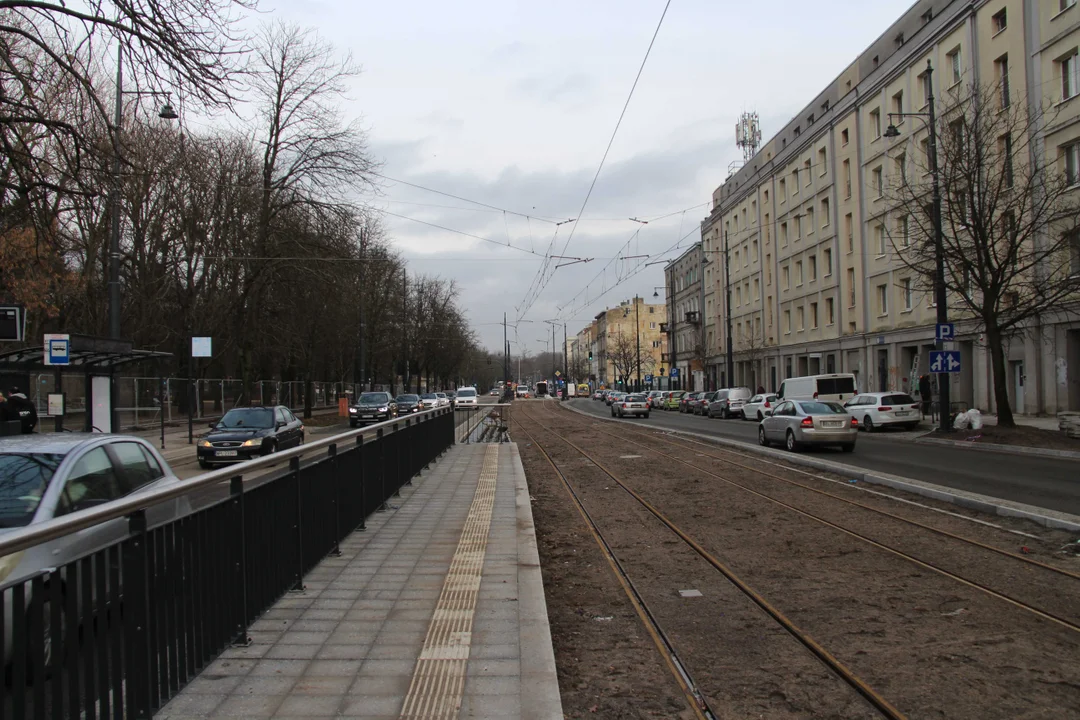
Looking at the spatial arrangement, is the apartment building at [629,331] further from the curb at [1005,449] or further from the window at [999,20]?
the curb at [1005,449]

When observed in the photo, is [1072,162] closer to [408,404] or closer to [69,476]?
[69,476]

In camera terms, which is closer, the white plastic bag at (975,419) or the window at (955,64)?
the white plastic bag at (975,419)

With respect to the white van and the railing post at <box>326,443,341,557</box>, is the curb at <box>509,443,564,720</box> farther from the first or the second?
the white van

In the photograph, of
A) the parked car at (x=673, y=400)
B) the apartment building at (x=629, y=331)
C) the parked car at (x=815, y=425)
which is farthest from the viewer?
the apartment building at (x=629, y=331)

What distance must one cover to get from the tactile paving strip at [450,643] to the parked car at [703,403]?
39121mm

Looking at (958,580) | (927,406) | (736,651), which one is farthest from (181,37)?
(927,406)

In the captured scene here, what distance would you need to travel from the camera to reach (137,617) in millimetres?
3562

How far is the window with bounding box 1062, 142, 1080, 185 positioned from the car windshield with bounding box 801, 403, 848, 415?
1208 cm

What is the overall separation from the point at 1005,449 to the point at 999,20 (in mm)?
18226

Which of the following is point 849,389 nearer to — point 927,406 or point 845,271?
point 927,406

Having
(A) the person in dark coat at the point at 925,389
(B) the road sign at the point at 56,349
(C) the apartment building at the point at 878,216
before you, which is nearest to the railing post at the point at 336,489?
(B) the road sign at the point at 56,349

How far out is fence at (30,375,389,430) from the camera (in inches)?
1056

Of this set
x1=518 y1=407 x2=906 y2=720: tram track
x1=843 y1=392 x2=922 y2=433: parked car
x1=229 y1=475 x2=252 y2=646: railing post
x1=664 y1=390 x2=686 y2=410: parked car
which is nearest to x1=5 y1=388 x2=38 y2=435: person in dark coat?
x1=518 y1=407 x2=906 y2=720: tram track

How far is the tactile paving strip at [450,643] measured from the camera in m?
3.99
